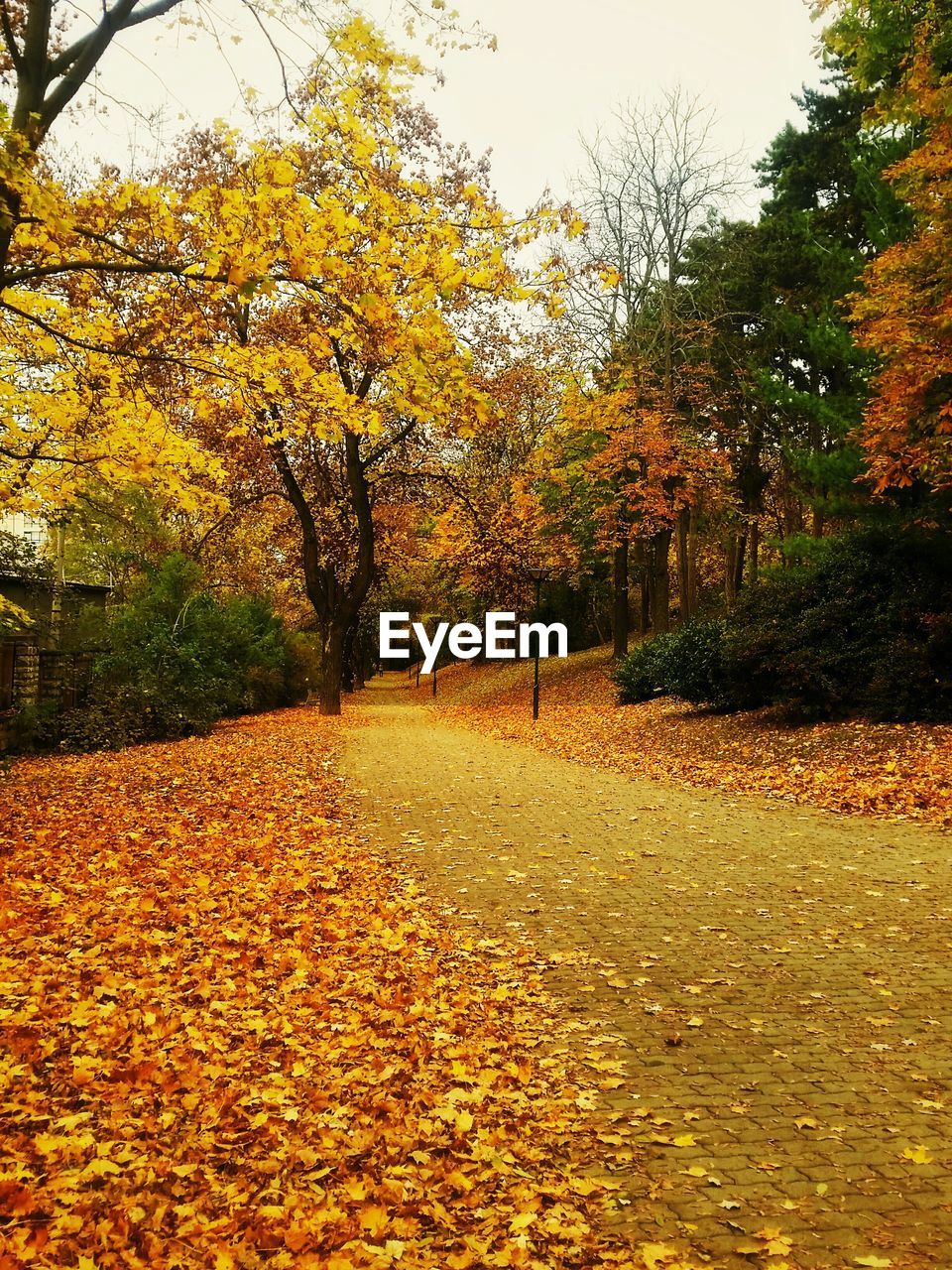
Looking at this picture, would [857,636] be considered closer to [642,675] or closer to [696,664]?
[696,664]

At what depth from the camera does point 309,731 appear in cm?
1656

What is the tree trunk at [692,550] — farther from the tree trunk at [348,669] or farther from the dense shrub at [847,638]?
the tree trunk at [348,669]

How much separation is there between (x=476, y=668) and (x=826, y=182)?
833 inches

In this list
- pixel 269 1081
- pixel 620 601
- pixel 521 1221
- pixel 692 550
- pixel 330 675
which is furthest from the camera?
pixel 692 550

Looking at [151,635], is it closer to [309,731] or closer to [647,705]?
[309,731]

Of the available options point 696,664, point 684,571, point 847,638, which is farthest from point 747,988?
point 684,571

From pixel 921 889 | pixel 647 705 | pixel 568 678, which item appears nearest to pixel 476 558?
pixel 568 678

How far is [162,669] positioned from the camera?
16.1 meters

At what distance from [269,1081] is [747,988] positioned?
246 centimetres

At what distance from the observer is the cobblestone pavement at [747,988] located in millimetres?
2811

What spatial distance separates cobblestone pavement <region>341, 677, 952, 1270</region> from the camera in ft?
9.22

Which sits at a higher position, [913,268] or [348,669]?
[913,268]

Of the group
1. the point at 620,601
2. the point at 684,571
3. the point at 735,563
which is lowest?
the point at 620,601

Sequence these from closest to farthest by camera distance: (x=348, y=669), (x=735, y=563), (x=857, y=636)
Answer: (x=857, y=636), (x=735, y=563), (x=348, y=669)
